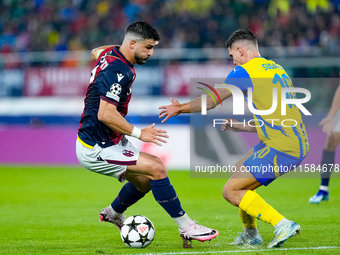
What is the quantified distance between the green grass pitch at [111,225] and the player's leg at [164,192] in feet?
0.53

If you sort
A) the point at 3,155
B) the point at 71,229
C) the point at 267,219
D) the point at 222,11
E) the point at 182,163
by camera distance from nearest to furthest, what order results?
1. the point at 267,219
2. the point at 71,229
3. the point at 182,163
4. the point at 3,155
5. the point at 222,11

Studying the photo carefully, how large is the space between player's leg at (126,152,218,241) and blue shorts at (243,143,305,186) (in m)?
0.78

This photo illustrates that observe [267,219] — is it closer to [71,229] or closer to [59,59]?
[71,229]

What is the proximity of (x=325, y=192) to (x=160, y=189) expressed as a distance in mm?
4599

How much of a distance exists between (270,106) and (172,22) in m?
12.9

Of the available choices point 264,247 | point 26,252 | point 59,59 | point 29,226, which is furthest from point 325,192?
point 59,59

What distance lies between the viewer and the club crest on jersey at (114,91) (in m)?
6.09

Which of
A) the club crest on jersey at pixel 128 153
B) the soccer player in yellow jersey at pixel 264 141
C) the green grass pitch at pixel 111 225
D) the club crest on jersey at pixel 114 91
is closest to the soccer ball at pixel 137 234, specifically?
the green grass pitch at pixel 111 225

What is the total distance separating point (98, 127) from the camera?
6.43m

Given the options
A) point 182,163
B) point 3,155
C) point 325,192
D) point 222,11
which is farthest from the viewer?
point 222,11

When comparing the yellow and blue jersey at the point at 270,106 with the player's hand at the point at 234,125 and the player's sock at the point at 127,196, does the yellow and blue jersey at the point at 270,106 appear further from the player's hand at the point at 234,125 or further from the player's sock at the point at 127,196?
the player's sock at the point at 127,196

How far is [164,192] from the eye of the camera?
6270mm

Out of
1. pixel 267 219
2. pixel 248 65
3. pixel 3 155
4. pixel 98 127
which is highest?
pixel 248 65

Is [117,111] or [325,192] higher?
[117,111]
